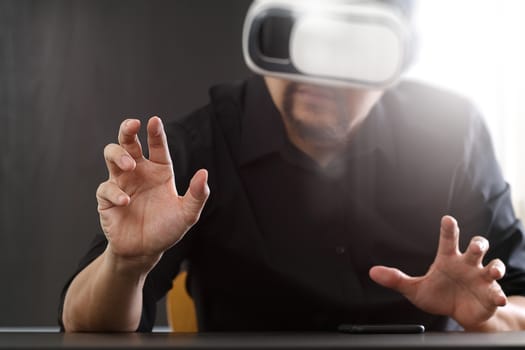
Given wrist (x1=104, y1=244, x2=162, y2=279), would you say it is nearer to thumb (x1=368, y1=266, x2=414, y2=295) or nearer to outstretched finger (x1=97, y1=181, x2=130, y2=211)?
outstretched finger (x1=97, y1=181, x2=130, y2=211)

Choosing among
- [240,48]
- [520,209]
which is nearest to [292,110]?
[240,48]

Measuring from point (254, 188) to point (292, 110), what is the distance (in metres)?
0.14

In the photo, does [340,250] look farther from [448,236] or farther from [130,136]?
[130,136]

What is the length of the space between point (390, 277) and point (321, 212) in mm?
307

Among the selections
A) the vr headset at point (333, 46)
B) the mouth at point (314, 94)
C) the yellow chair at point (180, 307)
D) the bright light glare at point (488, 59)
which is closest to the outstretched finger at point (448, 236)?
the vr headset at point (333, 46)

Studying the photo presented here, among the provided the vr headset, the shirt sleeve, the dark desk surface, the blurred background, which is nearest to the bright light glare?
the shirt sleeve

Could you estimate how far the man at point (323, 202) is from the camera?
3.40 feet

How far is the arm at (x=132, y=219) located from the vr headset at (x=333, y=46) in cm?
17

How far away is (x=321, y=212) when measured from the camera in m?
1.08

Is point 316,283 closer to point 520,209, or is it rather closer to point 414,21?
point 414,21

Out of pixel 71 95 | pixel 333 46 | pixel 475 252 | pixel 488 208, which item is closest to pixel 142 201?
pixel 333 46

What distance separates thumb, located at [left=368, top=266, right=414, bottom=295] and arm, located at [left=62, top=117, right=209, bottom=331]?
0.72 ft

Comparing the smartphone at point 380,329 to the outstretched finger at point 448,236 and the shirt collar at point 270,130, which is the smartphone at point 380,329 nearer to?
the outstretched finger at point 448,236

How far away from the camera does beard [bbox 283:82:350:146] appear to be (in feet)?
3.52
